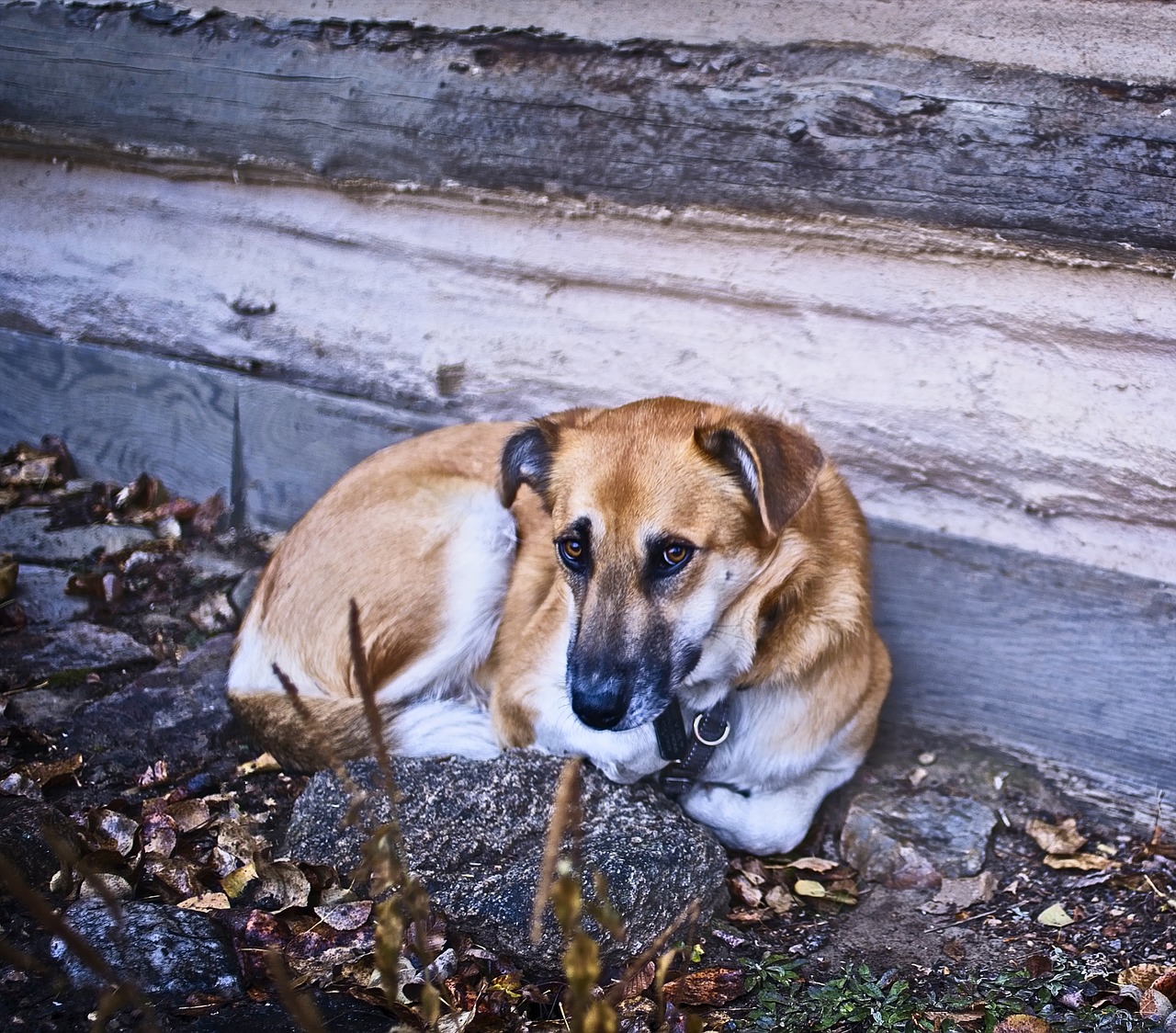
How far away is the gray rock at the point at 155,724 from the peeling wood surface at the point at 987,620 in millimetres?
1024

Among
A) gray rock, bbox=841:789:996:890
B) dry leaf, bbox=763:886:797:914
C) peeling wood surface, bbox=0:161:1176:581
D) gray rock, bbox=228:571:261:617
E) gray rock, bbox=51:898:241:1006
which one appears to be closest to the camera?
gray rock, bbox=51:898:241:1006

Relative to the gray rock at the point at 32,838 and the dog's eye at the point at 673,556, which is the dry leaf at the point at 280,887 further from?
the dog's eye at the point at 673,556

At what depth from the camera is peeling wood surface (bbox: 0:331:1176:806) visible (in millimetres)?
3258

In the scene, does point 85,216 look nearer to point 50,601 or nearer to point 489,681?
point 50,601

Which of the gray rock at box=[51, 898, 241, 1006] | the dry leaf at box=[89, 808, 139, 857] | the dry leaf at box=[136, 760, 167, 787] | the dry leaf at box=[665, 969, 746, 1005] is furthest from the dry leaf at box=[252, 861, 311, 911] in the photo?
the dry leaf at box=[665, 969, 746, 1005]

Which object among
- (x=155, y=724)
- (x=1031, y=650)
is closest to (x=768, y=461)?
(x=1031, y=650)

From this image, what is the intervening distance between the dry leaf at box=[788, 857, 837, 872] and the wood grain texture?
5.79 ft

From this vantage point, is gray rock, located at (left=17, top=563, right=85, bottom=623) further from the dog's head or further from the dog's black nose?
the dog's black nose

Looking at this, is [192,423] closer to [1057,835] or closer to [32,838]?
[32,838]

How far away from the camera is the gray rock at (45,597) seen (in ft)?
13.3

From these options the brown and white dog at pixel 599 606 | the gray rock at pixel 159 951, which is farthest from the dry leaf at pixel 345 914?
the brown and white dog at pixel 599 606

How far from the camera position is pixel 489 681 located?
3.57 m

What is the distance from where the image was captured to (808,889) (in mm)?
3066

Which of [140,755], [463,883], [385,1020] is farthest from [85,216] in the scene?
[385,1020]
